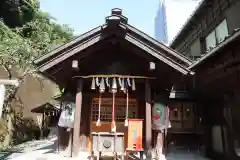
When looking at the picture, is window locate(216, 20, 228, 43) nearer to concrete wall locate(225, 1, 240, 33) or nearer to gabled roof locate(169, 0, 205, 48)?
concrete wall locate(225, 1, 240, 33)

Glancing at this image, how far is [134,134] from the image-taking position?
844 centimetres

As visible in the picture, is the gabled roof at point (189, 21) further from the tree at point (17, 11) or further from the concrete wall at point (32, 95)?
the tree at point (17, 11)

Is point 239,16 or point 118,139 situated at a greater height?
point 239,16

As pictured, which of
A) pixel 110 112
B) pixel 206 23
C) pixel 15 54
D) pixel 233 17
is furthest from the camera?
pixel 15 54

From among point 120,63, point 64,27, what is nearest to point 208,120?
point 120,63

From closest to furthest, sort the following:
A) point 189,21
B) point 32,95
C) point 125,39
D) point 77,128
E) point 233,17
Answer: point 77,128, point 125,39, point 233,17, point 189,21, point 32,95

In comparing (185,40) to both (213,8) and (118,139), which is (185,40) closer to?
(213,8)

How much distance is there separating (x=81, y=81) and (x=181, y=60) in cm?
435

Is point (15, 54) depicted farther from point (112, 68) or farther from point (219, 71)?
point (219, 71)

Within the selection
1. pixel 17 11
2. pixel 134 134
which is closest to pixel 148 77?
pixel 134 134

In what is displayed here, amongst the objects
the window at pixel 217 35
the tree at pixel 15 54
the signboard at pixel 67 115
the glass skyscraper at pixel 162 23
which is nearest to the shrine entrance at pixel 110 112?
the signboard at pixel 67 115

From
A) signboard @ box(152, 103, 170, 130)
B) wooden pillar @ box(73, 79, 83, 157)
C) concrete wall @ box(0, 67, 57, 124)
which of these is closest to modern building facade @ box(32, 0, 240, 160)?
wooden pillar @ box(73, 79, 83, 157)

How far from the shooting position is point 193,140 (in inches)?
513

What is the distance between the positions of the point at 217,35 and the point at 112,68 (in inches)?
259
